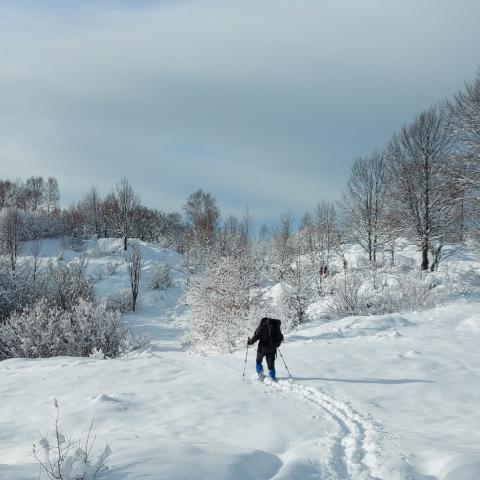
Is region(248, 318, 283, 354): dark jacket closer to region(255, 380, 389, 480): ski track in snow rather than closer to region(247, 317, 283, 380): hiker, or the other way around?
region(247, 317, 283, 380): hiker

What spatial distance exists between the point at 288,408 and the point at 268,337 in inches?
106

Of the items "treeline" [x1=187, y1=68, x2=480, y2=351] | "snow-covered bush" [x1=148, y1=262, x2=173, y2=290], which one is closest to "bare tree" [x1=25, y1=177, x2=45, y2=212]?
"snow-covered bush" [x1=148, y1=262, x2=173, y2=290]

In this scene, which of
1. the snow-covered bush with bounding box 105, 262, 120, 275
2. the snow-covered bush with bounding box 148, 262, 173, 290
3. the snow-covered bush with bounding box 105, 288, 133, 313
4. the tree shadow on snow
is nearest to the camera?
the tree shadow on snow

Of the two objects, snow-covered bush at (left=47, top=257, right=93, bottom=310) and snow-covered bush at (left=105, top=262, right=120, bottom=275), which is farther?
snow-covered bush at (left=105, top=262, right=120, bottom=275)

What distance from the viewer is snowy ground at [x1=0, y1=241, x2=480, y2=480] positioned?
516 centimetres

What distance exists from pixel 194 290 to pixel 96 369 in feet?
33.9

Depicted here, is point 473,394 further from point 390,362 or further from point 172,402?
point 172,402

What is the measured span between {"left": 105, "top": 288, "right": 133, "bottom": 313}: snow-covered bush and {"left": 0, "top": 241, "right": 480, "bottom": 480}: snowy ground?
18.3m

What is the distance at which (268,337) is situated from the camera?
1083cm

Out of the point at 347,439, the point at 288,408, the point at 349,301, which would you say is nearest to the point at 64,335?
the point at 288,408

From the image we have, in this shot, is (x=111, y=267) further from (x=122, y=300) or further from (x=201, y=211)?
(x=201, y=211)

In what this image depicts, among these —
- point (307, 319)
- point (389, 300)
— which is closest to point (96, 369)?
point (307, 319)

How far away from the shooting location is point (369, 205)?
3575cm

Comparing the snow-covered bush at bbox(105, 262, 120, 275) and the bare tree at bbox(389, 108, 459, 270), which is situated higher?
the bare tree at bbox(389, 108, 459, 270)
